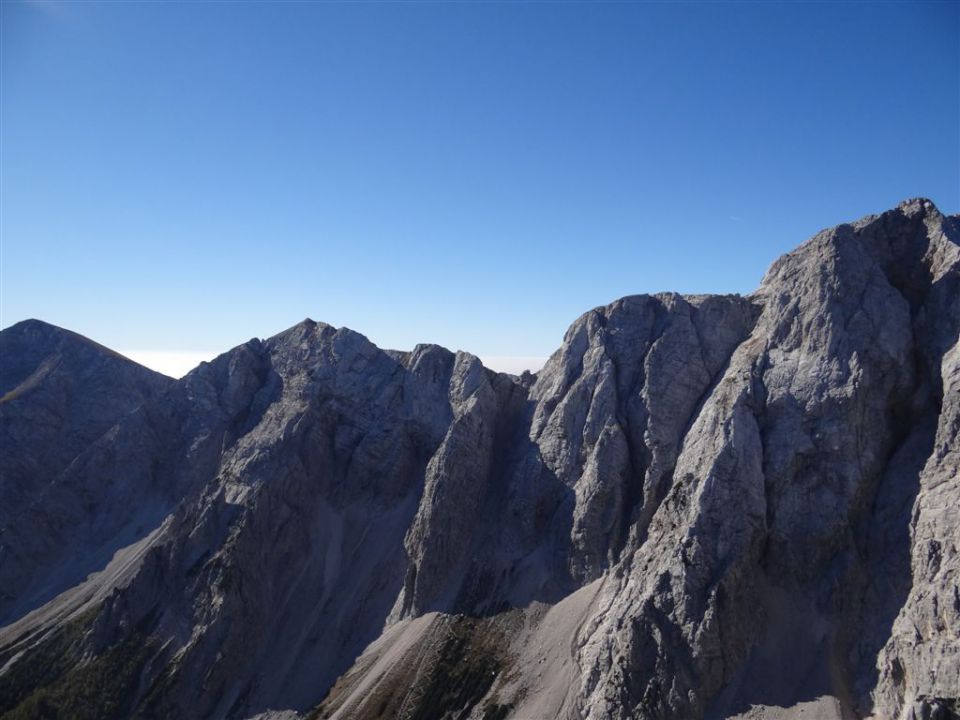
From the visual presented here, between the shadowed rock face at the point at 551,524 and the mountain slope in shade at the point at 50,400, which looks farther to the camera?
the mountain slope in shade at the point at 50,400

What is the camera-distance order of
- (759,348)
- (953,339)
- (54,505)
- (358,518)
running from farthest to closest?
(54,505)
(358,518)
(759,348)
(953,339)

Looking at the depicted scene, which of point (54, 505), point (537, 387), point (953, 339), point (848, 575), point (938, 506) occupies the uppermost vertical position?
point (953, 339)

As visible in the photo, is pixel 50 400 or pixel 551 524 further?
pixel 50 400

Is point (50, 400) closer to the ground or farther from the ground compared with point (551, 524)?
farther from the ground

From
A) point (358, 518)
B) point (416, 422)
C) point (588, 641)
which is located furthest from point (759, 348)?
point (358, 518)

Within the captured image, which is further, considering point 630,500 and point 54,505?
point 54,505

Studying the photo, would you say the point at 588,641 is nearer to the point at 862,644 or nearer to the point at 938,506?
the point at 862,644

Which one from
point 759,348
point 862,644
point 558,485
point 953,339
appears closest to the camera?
→ point 862,644

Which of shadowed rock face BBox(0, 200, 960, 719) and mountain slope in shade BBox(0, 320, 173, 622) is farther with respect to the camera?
mountain slope in shade BBox(0, 320, 173, 622)
